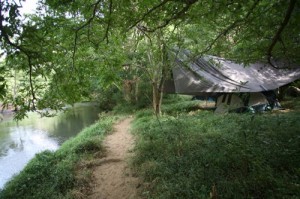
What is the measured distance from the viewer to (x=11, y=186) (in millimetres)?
5297

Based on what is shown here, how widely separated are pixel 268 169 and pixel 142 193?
5.86 feet

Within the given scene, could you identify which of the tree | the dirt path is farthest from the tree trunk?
the tree

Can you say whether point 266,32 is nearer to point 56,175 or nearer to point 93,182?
point 93,182

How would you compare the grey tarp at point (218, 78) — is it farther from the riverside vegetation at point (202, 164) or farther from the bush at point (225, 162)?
the bush at point (225, 162)

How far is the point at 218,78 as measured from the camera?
8680 mm

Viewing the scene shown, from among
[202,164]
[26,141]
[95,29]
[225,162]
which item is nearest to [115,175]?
[202,164]

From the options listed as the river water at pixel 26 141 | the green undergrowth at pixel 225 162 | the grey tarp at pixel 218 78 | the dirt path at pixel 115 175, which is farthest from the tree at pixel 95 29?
the river water at pixel 26 141

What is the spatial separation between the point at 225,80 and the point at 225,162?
5027 mm

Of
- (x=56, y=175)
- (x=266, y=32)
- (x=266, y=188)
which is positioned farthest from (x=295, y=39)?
(x=56, y=175)

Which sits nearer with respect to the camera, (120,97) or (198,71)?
(198,71)

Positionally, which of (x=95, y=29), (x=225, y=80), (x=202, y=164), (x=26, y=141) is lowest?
(x=26, y=141)

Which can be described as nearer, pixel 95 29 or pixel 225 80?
pixel 95 29

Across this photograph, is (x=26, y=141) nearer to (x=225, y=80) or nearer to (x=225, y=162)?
(x=225, y=80)

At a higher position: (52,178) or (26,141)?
(52,178)
